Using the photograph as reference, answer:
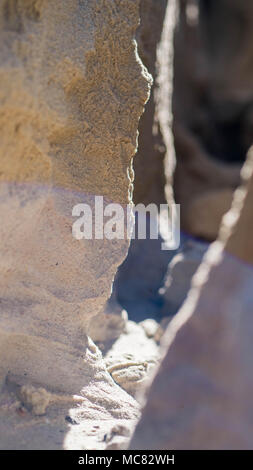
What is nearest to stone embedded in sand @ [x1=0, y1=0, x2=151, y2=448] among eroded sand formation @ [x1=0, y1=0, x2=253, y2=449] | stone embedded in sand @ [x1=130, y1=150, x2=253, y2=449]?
eroded sand formation @ [x1=0, y1=0, x2=253, y2=449]

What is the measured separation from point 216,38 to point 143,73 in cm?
423

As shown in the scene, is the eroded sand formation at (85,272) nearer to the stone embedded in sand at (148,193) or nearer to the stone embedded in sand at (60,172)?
the stone embedded in sand at (60,172)

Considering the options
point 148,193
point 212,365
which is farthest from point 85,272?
point 148,193

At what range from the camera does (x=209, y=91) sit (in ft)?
16.6

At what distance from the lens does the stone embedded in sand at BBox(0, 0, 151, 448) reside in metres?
1.33

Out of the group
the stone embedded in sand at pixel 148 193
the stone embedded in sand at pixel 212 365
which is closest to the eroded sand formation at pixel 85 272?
the stone embedded in sand at pixel 212 365

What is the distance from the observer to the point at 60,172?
1.50m

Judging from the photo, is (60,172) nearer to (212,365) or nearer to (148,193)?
(212,365)

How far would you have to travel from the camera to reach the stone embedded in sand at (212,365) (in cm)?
100

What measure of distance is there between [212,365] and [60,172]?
691 millimetres

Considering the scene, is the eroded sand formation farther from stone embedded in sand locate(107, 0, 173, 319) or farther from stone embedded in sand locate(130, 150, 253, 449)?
stone embedded in sand locate(107, 0, 173, 319)

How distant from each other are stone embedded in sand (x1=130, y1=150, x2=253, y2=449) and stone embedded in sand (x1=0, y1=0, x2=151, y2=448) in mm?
439
